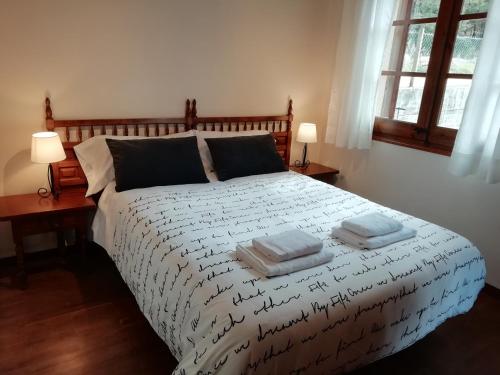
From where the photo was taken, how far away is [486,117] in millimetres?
2266

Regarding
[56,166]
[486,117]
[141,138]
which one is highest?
[486,117]

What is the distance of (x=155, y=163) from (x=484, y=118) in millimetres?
2090

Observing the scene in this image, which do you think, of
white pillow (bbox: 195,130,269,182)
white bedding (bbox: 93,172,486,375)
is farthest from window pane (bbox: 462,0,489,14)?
white pillow (bbox: 195,130,269,182)

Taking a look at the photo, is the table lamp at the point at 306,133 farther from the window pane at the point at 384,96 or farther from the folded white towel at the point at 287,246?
the folded white towel at the point at 287,246

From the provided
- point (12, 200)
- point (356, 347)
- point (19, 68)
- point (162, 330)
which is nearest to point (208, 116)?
point (19, 68)

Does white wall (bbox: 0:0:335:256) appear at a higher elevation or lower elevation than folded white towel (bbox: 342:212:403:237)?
higher

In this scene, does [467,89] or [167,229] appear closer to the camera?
[167,229]

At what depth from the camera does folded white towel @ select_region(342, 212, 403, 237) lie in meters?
1.77

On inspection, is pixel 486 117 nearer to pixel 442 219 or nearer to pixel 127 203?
pixel 442 219

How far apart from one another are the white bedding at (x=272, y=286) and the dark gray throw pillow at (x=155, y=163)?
0.37 feet

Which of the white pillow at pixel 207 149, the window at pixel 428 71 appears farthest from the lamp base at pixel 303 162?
the white pillow at pixel 207 149

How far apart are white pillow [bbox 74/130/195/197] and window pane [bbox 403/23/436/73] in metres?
2.31

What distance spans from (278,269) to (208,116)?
1862mm

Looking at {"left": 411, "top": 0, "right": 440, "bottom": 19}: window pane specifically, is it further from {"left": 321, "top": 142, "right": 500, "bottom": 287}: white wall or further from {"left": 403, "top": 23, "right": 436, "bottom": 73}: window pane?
{"left": 321, "top": 142, "right": 500, "bottom": 287}: white wall
